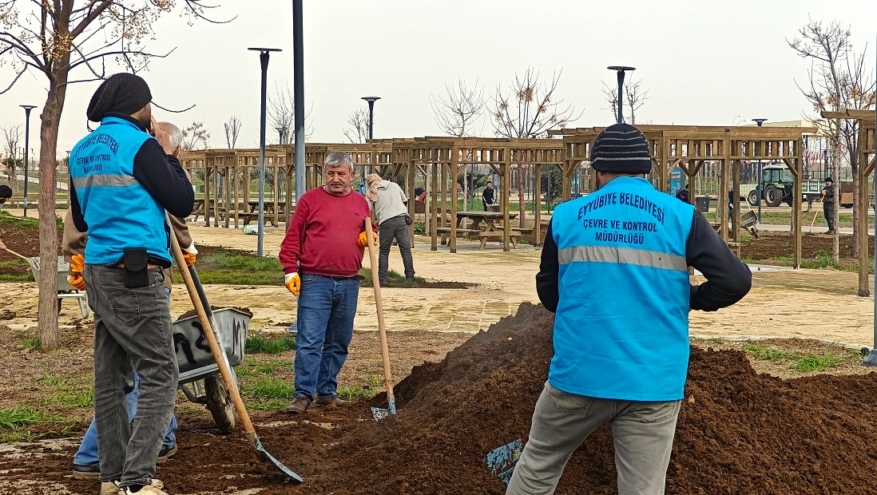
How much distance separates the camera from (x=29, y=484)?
545 cm

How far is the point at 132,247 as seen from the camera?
188 inches

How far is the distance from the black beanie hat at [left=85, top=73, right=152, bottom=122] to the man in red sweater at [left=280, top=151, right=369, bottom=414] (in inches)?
87.2

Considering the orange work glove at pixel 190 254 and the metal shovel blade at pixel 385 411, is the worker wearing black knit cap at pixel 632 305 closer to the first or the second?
the orange work glove at pixel 190 254

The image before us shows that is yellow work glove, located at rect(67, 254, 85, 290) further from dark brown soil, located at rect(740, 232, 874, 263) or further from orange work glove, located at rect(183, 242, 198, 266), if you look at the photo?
dark brown soil, located at rect(740, 232, 874, 263)

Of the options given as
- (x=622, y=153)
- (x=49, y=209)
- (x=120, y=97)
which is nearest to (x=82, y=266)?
(x=120, y=97)

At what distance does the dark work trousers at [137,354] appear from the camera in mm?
4781

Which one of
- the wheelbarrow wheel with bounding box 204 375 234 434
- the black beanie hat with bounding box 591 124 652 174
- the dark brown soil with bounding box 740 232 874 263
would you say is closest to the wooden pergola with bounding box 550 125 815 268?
the dark brown soil with bounding box 740 232 874 263

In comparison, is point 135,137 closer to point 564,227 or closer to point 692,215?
point 564,227

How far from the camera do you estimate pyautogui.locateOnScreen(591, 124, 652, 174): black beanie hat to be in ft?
12.5

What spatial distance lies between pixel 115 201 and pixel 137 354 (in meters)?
0.65

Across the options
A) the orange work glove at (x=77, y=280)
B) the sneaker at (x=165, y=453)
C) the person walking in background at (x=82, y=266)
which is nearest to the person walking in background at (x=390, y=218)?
the sneaker at (x=165, y=453)

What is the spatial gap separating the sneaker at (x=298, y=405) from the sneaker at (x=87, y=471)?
5.54ft

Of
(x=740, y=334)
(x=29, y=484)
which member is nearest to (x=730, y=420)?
(x=29, y=484)

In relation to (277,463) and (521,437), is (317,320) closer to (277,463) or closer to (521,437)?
(277,463)
